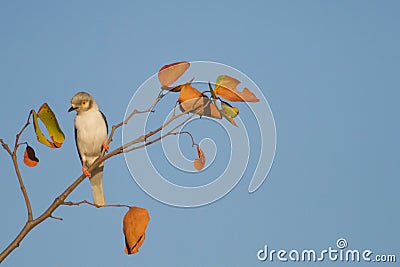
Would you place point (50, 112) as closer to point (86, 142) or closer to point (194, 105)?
point (194, 105)

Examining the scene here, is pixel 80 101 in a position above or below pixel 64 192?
above

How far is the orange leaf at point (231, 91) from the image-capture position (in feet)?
4.31

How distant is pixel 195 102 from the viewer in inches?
52.6

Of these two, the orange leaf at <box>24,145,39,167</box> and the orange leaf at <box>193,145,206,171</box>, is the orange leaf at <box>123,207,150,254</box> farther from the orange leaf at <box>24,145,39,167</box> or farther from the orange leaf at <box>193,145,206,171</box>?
the orange leaf at <box>24,145,39,167</box>

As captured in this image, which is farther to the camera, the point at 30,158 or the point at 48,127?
the point at 30,158

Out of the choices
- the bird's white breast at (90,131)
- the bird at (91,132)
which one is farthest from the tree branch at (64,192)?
the bird's white breast at (90,131)

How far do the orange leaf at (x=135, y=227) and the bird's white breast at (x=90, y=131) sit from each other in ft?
7.28

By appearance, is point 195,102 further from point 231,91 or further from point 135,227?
point 135,227


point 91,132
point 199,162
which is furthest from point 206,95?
point 91,132

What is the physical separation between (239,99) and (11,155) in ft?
2.09

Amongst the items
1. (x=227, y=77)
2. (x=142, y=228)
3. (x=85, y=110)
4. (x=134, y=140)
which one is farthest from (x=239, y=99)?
(x=85, y=110)

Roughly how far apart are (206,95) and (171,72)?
111 millimetres

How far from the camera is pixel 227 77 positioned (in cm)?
136

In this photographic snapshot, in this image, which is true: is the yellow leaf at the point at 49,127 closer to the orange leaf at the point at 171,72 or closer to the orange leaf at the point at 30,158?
the orange leaf at the point at 30,158
